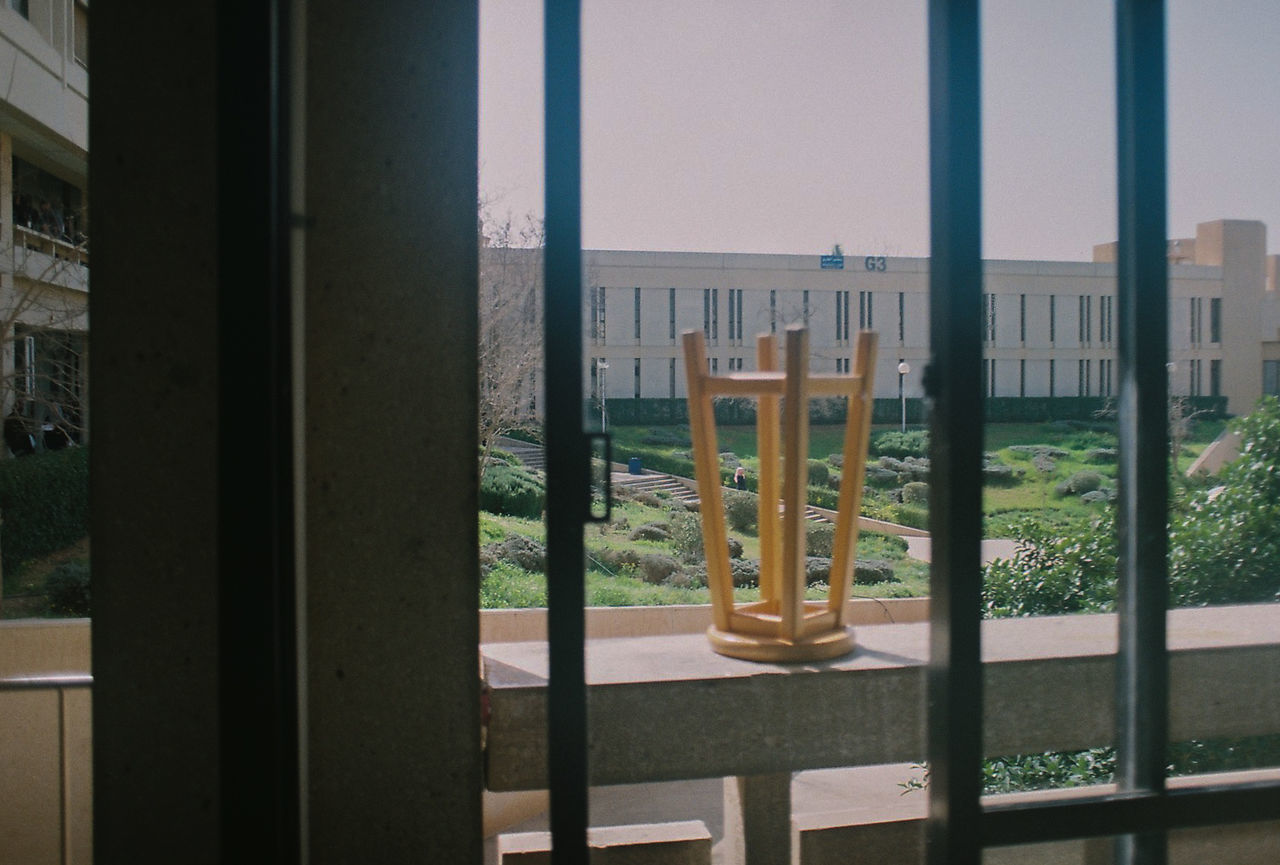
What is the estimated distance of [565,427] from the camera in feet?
5.21

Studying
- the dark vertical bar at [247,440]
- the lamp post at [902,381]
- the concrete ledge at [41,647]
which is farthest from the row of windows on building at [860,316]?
the concrete ledge at [41,647]

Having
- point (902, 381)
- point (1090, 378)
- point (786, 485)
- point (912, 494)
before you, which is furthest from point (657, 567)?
point (1090, 378)

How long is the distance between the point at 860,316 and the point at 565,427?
75.1 inches

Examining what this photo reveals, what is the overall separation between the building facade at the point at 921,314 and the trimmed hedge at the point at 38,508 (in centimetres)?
584

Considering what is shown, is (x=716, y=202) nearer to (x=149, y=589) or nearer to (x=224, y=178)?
(x=224, y=178)

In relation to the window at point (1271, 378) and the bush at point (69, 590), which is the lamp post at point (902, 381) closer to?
the window at point (1271, 378)

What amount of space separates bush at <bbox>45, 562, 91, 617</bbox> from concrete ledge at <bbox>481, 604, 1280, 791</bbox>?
193 inches

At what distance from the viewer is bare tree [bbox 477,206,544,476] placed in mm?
5801

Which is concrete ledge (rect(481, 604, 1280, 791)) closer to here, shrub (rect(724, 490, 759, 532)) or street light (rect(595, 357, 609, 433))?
street light (rect(595, 357, 609, 433))

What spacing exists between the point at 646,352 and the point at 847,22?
1313mm

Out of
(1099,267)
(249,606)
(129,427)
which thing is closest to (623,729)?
(249,606)

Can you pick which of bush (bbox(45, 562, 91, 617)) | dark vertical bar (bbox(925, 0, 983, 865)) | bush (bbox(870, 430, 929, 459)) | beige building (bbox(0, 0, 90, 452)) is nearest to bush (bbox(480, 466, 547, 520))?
bush (bbox(45, 562, 91, 617))

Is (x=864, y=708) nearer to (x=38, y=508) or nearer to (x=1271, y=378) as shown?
(x=1271, y=378)

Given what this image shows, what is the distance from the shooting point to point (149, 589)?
5.21 ft
